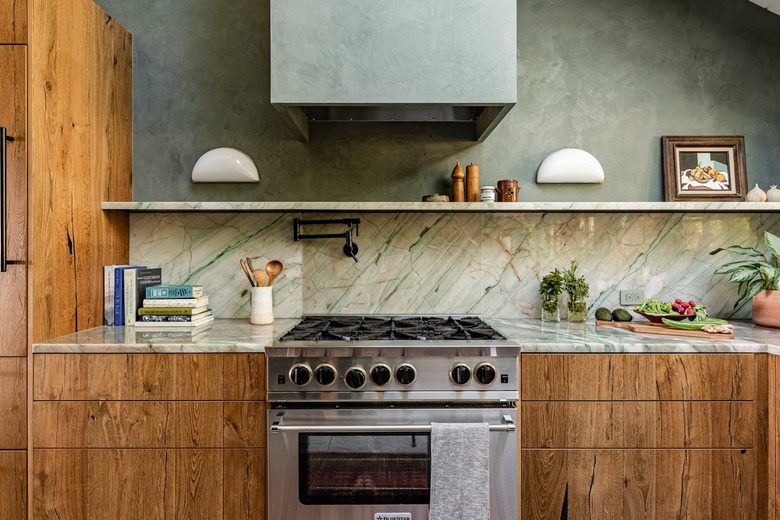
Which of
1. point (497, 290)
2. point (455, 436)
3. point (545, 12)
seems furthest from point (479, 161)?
point (455, 436)

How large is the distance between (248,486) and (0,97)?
1680 mm

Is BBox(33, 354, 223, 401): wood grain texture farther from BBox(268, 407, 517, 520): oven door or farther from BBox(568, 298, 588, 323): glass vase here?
BBox(568, 298, 588, 323): glass vase

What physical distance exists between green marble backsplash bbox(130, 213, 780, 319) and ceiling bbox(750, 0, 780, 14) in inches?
43.3

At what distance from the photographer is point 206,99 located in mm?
2330

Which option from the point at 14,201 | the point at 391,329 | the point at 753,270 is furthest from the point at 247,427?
the point at 753,270

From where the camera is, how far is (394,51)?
5.86ft

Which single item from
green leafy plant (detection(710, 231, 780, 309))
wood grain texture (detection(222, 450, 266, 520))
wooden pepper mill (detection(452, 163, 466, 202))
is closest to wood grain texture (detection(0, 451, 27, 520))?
wood grain texture (detection(222, 450, 266, 520))

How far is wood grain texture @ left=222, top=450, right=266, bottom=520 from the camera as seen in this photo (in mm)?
1618

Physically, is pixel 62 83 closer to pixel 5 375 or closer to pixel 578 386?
pixel 5 375

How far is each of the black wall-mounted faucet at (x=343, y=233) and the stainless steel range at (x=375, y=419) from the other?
770mm

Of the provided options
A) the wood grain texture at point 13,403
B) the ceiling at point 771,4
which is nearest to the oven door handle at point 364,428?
the wood grain texture at point 13,403

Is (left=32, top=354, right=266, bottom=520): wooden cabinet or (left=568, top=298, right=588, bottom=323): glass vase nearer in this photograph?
(left=32, top=354, right=266, bottom=520): wooden cabinet

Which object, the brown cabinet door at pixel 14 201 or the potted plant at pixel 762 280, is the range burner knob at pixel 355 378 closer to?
the brown cabinet door at pixel 14 201

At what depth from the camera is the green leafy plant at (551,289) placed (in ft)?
7.21
